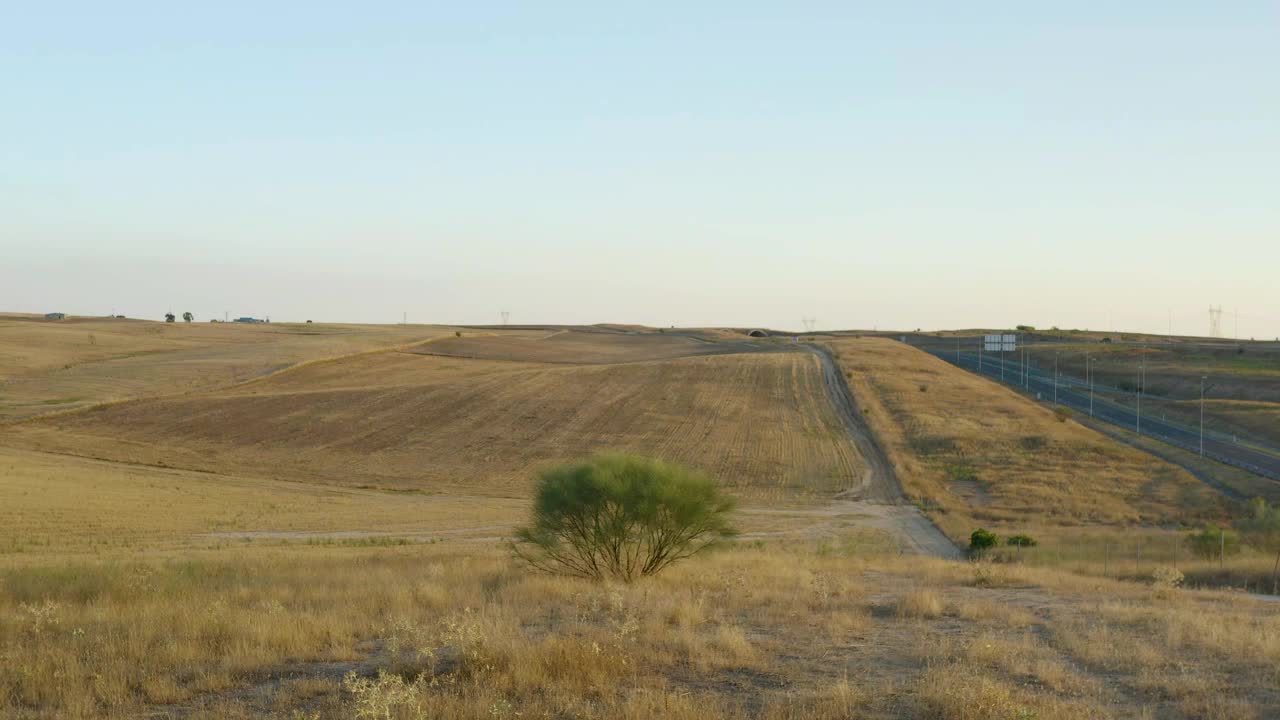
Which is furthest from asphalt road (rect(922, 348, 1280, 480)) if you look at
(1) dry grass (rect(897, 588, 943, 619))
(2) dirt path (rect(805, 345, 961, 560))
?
(1) dry grass (rect(897, 588, 943, 619))

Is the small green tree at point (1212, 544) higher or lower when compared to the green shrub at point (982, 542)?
higher

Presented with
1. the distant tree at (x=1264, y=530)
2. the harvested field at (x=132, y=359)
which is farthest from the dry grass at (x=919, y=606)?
the harvested field at (x=132, y=359)

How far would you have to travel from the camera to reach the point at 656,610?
659 inches

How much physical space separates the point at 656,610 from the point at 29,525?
30561 millimetres

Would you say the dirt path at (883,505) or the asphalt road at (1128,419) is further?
the asphalt road at (1128,419)

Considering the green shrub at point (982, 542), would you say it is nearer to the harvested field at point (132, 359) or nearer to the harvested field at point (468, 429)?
the harvested field at point (468, 429)

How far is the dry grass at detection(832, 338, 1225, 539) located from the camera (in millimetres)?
50875

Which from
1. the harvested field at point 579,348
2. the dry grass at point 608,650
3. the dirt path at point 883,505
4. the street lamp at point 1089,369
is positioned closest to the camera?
the dry grass at point 608,650

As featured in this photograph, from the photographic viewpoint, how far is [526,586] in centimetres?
2053

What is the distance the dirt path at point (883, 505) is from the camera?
43.1 metres

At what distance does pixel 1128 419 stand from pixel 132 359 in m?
99.0

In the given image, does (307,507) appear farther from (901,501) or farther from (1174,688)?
(1174,688)

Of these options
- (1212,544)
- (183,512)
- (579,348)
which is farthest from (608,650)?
(579,348)

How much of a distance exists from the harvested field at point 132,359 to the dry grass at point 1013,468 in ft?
190
